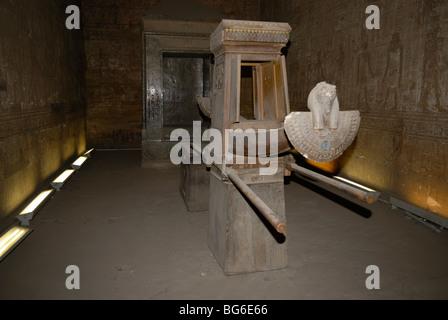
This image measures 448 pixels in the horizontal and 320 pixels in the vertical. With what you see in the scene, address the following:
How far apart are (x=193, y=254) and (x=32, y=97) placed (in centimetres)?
394

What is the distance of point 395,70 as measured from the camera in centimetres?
531

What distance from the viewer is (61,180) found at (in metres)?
6.28

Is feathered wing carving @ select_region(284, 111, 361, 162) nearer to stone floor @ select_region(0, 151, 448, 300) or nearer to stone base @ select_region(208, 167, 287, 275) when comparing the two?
stone base @ select_region(208, 167, 287, 275)

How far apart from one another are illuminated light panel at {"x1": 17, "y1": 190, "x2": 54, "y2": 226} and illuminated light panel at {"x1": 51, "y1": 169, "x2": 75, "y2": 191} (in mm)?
483

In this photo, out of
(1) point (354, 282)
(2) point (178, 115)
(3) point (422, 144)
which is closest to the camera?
(1) point (354, 282)

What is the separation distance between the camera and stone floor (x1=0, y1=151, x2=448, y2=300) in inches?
117

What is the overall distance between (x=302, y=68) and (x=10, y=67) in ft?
20.8

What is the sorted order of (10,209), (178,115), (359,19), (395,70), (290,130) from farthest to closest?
(178,115)
(359,19)
(395,70)
(10,209)
(290,130)

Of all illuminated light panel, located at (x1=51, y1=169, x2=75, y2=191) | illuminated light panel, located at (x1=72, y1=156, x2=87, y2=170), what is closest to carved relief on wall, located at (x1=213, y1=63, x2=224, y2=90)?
illuminated light panel, located at (x1=51, y1=169, x2=75, y2=191)

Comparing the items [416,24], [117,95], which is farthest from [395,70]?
[117,95]

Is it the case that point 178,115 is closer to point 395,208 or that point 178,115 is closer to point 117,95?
point 117,95
